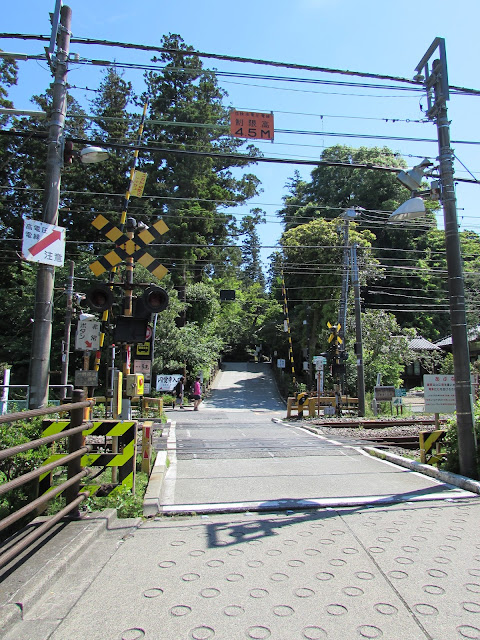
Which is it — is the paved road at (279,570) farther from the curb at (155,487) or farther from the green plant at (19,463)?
the green plant at (19,463)

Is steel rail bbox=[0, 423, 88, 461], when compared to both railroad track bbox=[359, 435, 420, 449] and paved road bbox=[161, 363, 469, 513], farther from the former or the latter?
railroad track bbox=[359, 435, 420, 449]

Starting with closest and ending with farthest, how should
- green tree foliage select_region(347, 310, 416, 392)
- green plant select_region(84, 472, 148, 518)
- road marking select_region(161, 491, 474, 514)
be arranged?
1. green plant select_region(84, 472, 148, 518)
2. road marking select_region(161, 491, 474, 514)
3. green tree foliage select_region(347, 310, 416, 392)

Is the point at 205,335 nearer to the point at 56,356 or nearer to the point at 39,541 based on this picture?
the point at 56,356

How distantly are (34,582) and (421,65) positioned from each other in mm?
9698

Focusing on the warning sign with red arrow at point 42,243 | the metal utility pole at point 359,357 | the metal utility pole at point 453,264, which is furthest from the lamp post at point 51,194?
the metal utility pole at point 359,357

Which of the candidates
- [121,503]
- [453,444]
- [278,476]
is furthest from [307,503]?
[453,444]

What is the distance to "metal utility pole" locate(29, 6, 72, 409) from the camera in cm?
626

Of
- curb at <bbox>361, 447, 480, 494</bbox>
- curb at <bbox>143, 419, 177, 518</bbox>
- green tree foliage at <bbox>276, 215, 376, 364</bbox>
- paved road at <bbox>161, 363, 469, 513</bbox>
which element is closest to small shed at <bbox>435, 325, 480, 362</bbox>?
green tree foliage at <bbox>276, 215, 376, 364</bbox>

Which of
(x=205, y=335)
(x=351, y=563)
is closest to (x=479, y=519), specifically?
(x=351, y=563)

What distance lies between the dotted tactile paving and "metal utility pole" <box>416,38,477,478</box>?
2191 mm

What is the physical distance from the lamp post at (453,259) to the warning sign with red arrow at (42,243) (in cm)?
546

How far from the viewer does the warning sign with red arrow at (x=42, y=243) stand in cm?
618

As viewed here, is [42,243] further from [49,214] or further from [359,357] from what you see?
[359,357]

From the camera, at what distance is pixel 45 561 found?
345cm
